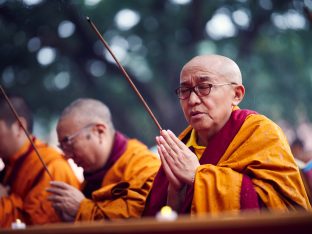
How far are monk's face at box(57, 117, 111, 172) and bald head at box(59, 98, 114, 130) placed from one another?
30mm

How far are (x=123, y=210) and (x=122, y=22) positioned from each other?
394cm

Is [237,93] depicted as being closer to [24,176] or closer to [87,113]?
[87,113]

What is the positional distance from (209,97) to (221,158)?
40cm

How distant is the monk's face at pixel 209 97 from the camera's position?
3.43 m

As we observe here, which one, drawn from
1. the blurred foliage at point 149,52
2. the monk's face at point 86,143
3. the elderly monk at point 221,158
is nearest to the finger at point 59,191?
the monk's face at point 86,143

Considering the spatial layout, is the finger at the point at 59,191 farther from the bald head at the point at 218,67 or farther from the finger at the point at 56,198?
the bald head at the point at 218,67

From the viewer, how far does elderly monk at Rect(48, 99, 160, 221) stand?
405 centimetres

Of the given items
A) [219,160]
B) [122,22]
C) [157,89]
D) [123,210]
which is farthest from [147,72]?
[219,160]

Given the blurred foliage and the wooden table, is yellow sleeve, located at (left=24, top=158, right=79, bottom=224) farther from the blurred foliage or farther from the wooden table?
the wooden table

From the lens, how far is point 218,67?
351 cm

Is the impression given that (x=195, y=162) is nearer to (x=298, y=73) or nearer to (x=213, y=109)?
(x=213, y=109)

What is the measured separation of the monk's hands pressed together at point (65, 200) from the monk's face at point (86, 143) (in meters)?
0.34

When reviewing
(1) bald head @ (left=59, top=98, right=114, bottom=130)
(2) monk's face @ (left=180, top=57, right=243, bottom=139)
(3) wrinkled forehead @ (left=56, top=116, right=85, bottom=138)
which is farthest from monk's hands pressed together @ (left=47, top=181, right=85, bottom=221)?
(2) monk's face @ (left=180, top=57, right=243, bottom=139)

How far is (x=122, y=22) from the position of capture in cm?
738
